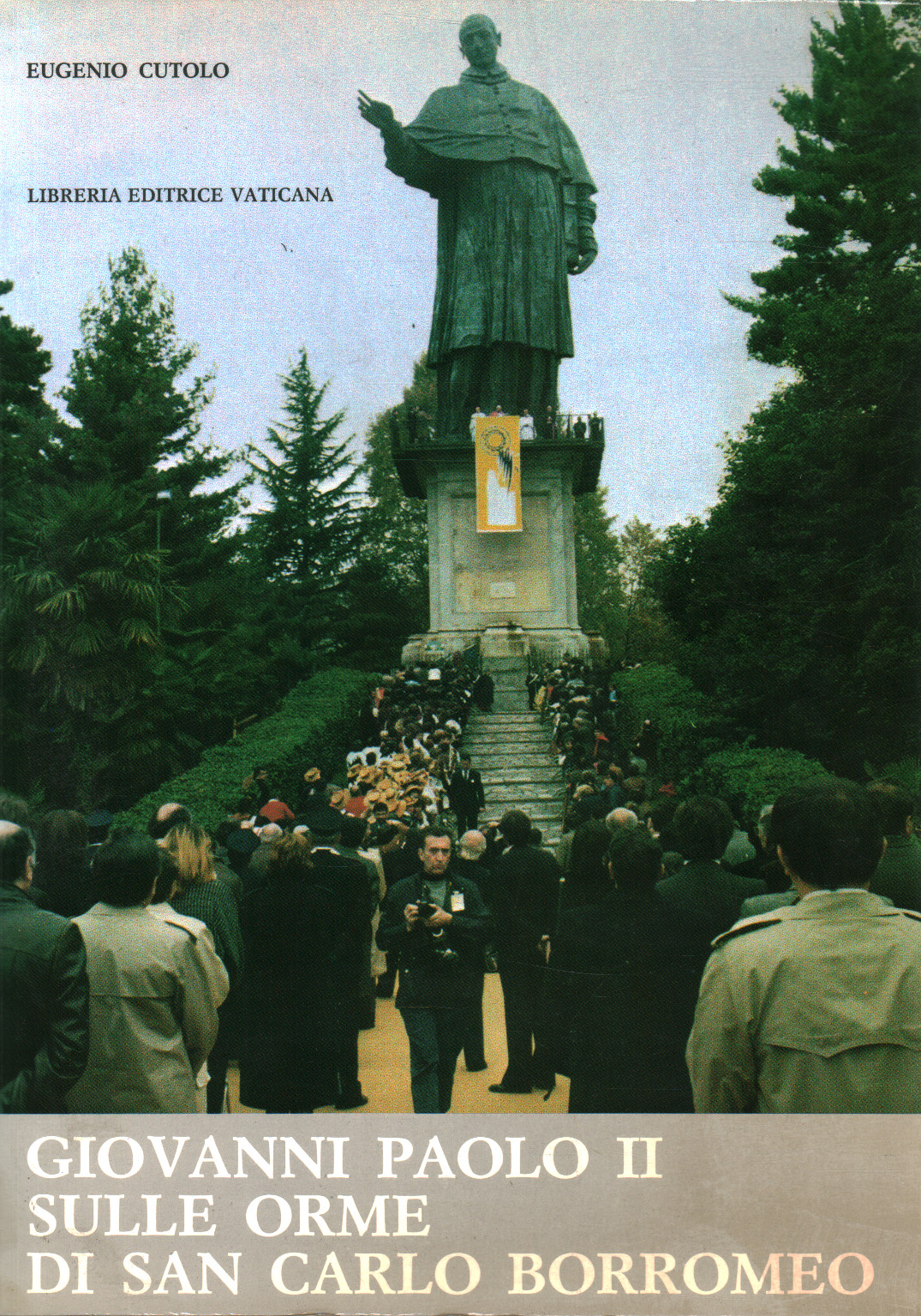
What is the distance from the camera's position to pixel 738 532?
14430 mm

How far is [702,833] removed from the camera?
5.04m

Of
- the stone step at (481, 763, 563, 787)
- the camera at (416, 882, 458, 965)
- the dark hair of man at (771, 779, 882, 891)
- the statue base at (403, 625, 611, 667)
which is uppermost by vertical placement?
the statue base at (403, 625, 611, 667)

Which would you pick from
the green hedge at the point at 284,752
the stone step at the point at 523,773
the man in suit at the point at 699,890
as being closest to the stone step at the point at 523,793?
the stone step at the point at 523,773

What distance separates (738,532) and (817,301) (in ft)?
10.6

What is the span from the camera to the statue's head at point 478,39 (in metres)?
7.11

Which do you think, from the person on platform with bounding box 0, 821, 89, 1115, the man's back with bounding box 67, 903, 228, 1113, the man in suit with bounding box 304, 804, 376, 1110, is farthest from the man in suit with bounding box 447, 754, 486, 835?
the person on platform with bounding box 0, 821, 89, 1115

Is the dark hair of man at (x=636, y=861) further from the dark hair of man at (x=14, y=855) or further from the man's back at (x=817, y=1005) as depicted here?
the dark hair of man at (x=14, y=855)

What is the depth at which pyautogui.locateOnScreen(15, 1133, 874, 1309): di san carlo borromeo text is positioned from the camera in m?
4.86

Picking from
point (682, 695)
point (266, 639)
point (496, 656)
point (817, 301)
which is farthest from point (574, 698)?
point (266, 639)

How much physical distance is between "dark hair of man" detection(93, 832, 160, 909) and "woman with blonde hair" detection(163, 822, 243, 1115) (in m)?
0.92

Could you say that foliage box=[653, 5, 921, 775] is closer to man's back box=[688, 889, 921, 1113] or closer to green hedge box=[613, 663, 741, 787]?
green hedge box=[613, 663, 741, 787]

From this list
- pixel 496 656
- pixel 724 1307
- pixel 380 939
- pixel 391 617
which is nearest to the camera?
pixel 724 1307

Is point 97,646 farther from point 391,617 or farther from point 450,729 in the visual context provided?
point 391,617

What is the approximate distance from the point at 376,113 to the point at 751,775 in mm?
6420
